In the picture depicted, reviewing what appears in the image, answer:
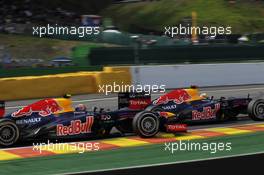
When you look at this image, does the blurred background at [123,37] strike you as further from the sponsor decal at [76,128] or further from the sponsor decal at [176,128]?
the sponsor decal at [176,128]

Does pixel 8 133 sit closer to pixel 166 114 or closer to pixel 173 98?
pixel 166 114

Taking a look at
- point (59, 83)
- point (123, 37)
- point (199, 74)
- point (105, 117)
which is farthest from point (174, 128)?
point (123, 37)

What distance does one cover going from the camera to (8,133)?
9.30 m

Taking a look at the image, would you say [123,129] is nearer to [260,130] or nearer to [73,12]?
[260,130]

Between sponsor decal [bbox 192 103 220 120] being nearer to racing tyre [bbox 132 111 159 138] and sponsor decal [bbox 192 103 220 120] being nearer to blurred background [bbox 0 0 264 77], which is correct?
racing tyre [bbox 132 111 159 138]

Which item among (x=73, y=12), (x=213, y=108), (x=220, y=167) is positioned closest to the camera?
(x=220, y=167)

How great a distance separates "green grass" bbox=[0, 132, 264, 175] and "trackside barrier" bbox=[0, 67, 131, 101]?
31.4ft

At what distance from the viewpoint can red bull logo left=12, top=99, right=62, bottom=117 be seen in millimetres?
9516

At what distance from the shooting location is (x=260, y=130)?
10789 millimetres

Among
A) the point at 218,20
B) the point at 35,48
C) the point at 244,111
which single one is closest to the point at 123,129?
the point at 244,111

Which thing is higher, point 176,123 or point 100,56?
point 100,56

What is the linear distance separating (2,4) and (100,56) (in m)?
26.2

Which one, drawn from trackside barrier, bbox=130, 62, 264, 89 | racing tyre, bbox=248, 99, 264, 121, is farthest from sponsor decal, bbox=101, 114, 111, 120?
trackside barrier, bbox=130, 62, 264, 89

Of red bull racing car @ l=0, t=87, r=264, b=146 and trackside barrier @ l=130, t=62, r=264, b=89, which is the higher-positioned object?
trackside barrier @ l=130, t=62, r=264, b=89
